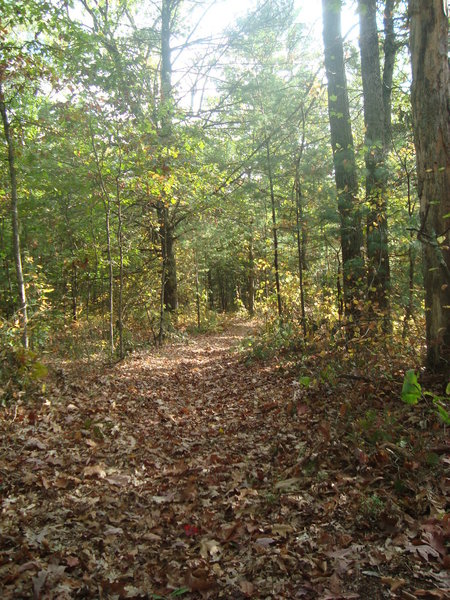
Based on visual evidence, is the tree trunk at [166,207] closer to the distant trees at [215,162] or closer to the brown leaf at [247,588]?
the distant trees at [215,162]

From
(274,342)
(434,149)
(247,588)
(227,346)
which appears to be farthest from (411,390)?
(227,346)

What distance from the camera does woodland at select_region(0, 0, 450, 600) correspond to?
9.62 feet

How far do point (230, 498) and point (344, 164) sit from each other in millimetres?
6504

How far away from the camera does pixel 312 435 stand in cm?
475

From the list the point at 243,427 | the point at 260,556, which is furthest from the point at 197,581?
the point at 243,427

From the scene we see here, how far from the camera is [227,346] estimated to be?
44.2 feet

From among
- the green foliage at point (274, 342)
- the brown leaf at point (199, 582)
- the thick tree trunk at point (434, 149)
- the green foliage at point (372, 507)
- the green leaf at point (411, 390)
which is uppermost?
the thick tree trunk at point (434, 149)

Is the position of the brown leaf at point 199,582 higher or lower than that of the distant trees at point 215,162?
lower

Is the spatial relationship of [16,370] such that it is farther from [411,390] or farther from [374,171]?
[374,171]

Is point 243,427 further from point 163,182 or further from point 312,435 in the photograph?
point 163,182


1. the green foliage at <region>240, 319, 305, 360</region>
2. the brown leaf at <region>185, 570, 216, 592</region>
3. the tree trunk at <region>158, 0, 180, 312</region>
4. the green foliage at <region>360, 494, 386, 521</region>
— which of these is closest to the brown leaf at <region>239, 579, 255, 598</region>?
the brown leaf at <region>185, 570, 216, 592</region>

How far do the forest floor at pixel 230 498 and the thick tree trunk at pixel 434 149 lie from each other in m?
1.22

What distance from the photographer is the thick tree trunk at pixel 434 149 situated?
4590 millimetres

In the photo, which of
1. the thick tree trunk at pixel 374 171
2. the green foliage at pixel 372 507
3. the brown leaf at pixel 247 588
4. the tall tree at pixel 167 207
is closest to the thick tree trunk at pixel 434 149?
the thick tree trunk at pixel 374 171
